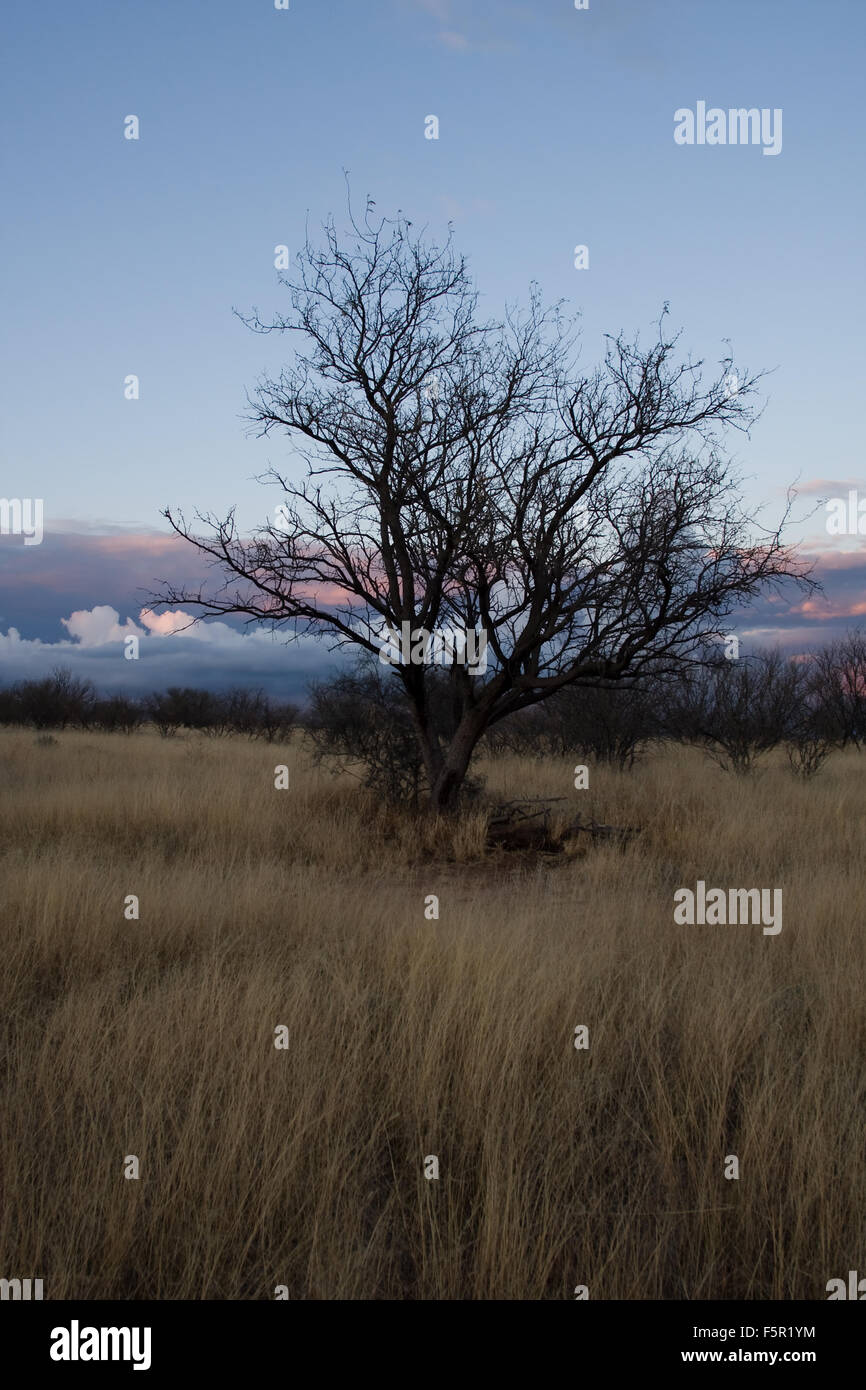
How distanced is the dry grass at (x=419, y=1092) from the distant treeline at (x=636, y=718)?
5494 millimetres

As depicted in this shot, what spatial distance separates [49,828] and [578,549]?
24.8 ft

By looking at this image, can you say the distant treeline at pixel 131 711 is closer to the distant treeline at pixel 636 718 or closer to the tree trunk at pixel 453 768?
the distant treeline at pixel 636 718

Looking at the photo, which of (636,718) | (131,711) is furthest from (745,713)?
(131,711)

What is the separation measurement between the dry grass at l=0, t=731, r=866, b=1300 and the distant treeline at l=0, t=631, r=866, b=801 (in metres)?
5.49

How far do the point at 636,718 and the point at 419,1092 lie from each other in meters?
15.7

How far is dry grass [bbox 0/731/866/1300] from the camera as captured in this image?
278cm

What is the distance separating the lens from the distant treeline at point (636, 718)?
43.8ft

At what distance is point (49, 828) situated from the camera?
1042 cm

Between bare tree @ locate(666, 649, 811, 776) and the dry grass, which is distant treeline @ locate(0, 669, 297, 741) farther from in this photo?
the dry grass
